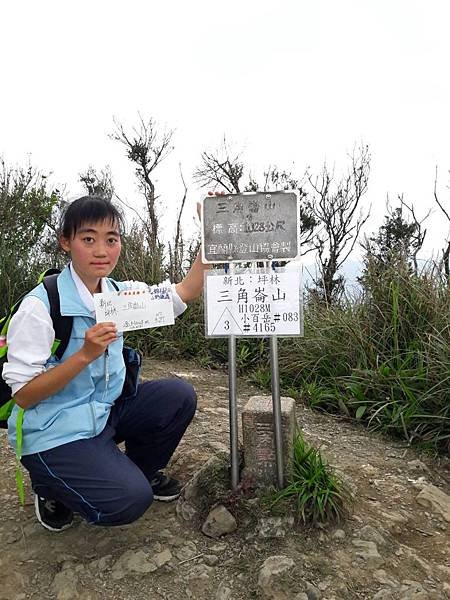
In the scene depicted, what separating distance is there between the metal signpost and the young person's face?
35cm

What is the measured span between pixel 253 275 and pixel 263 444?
2.13 ft

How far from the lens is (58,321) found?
191 centimetres

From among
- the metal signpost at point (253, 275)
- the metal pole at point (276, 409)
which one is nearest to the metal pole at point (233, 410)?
the metal signpost at point (253, 275)

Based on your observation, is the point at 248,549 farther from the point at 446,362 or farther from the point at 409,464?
the point at 446,362

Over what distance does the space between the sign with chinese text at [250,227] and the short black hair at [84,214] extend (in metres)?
0.36

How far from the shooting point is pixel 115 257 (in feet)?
6.70

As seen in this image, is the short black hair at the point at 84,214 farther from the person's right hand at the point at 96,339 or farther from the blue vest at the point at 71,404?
the person's right hand at the point at 96,339

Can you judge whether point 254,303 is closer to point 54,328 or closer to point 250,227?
point 250,227

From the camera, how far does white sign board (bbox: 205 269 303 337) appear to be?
2.06 m

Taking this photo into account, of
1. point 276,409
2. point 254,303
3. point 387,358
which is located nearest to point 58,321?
point 254,303

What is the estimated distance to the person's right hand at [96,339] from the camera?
5.84ft

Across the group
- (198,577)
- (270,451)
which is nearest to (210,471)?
(270,451)

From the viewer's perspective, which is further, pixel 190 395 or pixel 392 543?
pixel 190 395

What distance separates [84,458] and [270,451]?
697mm
